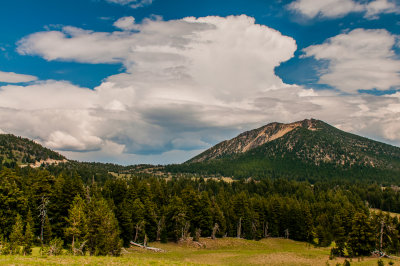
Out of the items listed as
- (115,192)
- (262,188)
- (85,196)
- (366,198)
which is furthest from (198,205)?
(366,198)

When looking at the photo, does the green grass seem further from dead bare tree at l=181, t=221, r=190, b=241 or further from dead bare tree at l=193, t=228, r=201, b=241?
dead bare tree at l=181, t=221, r=190, b=241

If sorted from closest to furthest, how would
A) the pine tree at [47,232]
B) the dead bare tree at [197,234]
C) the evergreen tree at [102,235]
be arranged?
the evergreen tree at [102,235], the pine tree at [47,232], the dead bare tree at [197,234]

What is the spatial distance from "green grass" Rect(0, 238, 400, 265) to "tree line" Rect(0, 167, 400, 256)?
14.4ft

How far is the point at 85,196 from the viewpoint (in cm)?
7062

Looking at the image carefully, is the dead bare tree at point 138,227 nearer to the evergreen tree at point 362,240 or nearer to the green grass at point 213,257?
the green grass at point 213,257

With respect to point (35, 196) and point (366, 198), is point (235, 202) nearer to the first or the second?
point (35, 196)

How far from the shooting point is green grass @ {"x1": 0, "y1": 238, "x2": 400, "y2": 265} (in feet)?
100

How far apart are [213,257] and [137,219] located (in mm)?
23861

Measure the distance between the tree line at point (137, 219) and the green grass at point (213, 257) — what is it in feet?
14.4

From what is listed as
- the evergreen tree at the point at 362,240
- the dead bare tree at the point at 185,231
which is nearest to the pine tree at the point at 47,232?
the dead bare tree at the point at 185,231

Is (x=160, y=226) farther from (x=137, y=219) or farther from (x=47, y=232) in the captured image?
(x=47, y=232)

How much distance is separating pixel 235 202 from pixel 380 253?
48848 mm

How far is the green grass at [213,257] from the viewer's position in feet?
100

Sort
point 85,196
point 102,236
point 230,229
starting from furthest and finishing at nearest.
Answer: point 230,229 → point 85,196 → point 102,236
